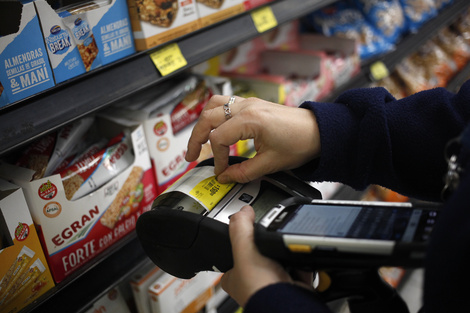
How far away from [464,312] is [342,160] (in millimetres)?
411

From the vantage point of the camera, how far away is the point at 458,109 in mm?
930

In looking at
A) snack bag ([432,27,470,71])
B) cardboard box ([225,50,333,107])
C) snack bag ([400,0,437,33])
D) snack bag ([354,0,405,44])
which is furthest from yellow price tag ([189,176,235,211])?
snack bag ([432,27,470,71])

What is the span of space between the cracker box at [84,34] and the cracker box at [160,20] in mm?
24

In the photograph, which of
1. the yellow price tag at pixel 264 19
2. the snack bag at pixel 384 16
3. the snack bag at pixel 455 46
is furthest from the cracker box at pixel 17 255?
the snack bag at pixel 455 46

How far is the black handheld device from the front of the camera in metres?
0.66

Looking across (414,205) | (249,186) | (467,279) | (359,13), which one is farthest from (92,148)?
(359,13)

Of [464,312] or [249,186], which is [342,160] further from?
[464,312]

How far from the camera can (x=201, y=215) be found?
2.83ft

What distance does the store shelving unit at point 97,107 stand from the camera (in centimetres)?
85

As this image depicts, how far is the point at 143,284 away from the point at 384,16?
185 centimetres

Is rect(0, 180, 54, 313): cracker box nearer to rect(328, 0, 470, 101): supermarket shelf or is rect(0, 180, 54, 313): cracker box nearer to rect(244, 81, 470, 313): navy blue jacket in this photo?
rect(244, 81, 470, 313): navy blue jacket

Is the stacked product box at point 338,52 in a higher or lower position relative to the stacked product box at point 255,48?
lower

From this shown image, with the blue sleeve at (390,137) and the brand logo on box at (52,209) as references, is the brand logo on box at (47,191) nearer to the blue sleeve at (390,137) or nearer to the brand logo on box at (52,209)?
the brand logo on box at (52,209)

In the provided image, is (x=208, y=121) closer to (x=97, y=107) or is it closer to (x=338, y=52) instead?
(x=97, y=107)
